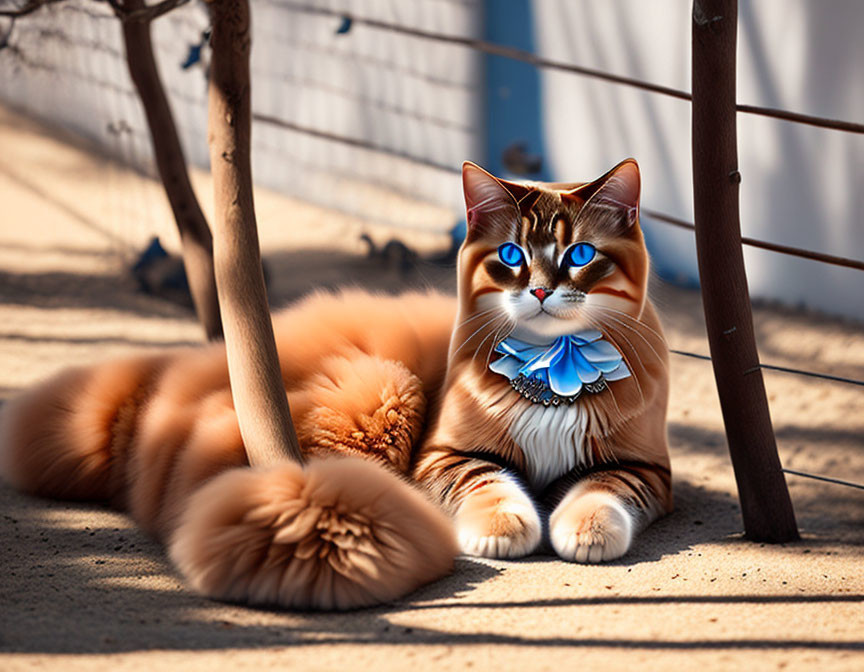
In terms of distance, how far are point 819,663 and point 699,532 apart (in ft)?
2.34

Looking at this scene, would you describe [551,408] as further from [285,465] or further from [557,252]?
[285,465]

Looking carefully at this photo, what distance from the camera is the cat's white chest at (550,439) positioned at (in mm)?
1870

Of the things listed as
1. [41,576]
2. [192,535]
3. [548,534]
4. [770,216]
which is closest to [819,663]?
[548,534]

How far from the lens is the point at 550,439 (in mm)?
1891

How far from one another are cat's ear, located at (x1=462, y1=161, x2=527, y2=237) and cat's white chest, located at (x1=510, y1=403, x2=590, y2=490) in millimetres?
348

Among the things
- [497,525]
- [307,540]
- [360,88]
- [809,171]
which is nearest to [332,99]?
[360,88]

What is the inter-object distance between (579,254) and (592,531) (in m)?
0.50

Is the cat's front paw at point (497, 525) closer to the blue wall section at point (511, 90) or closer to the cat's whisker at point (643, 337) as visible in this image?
the cat's whisker at point (643, 337)

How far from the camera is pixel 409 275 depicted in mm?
4395

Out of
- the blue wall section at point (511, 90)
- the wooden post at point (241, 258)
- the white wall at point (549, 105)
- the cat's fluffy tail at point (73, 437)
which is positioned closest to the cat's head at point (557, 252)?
the wooden post at point (241, 258)

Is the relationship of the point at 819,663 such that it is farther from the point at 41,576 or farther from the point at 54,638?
the point at 41,576

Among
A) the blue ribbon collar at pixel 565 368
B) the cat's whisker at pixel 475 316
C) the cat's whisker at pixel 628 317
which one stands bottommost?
the blue ribbon collar at pixel 565 368

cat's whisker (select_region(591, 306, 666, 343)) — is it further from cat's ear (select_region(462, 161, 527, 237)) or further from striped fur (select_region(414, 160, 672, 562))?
cat's ear (select_region(462, 161, 527, 237))

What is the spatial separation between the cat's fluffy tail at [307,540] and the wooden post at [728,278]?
2.31 feet
